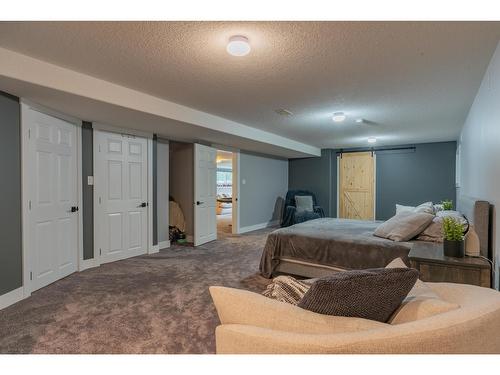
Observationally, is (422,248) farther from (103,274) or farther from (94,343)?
(103,274)

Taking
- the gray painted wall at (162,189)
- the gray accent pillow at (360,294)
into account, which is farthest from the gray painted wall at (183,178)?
the gray accent pillow at (360,294)

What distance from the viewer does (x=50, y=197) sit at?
3.30m

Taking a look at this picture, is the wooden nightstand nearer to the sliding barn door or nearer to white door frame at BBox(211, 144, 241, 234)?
white door frame at BBox(211, 144, 241, 234)

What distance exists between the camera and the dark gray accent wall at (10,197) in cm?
263

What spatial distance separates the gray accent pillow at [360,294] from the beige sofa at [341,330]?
0.16 feet

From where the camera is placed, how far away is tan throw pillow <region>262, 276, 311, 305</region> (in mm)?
1302

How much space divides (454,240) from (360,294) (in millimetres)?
1577

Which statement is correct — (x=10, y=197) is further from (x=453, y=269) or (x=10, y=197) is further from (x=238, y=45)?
(x=453, y=269)

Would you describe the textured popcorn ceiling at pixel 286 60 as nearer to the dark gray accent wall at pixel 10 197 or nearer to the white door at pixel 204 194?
the dark gray accent wall at pixel 10 197

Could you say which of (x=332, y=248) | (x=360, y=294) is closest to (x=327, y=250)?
(x=332, y=248)

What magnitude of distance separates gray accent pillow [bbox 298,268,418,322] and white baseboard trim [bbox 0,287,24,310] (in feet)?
9.68

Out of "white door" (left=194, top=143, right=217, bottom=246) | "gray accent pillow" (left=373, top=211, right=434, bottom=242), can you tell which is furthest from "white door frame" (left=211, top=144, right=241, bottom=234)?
"gray accent pillow" (left=373, top=211, right=434, bottom=242)
